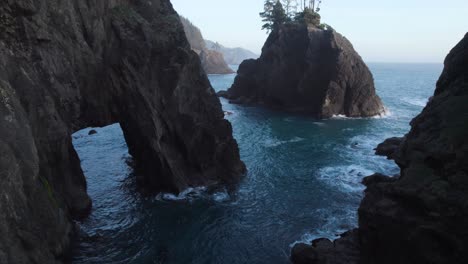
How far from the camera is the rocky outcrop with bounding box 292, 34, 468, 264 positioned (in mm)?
17844

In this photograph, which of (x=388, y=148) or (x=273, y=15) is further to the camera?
(x=273, y=15)

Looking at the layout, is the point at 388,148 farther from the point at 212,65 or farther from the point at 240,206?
the point at 212,65

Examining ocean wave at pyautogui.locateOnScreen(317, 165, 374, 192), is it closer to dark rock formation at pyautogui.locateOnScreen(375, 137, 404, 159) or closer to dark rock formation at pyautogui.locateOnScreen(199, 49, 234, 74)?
dark rock formation at pyautogui.locateOnScreen(375, 137, 404, 159)

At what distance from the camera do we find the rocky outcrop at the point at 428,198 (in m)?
17.8

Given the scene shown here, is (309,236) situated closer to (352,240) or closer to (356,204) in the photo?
(352,240)

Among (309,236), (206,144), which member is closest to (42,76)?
(206,144)

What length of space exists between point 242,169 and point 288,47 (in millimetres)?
46292

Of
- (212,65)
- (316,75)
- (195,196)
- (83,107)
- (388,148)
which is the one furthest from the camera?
(212,65)

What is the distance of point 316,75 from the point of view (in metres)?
75.2

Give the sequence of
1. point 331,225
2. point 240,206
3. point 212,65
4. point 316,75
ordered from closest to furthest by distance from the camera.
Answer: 1. point 331,225
2. point 240,206
3. point 316,75
4. point 212,65

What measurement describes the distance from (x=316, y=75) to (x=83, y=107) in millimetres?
54821

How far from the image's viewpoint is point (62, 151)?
26.2 m

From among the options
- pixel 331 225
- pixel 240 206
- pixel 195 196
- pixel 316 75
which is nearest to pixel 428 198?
pixel 331 225

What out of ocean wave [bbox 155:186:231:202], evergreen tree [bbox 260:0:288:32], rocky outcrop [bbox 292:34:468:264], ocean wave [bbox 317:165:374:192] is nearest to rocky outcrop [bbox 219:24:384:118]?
evergreen tree [bbox 260:0:288:32]
